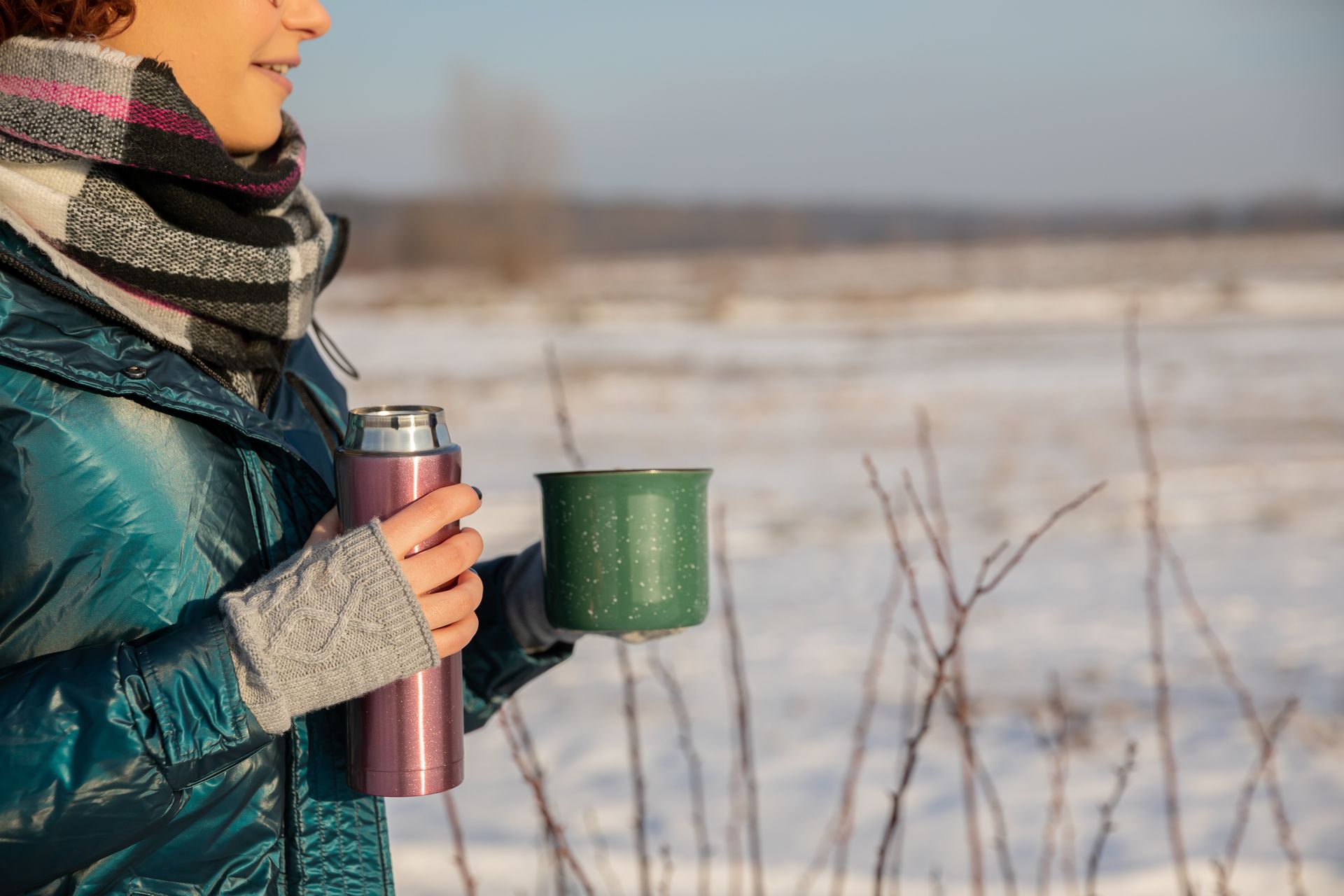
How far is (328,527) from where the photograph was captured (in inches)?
46.3

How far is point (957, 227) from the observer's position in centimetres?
10488

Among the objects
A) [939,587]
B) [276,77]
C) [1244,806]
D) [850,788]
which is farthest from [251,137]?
[939,587]

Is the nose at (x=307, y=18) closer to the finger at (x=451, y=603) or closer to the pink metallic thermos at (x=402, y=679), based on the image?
the pink metallic thermos at (x=402, y=679)

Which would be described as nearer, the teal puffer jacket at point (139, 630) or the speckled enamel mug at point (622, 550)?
the teal puffer jacket at point (139, 630)

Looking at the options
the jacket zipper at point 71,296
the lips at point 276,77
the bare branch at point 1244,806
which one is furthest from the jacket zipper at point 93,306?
the bare branch at point 1244,806

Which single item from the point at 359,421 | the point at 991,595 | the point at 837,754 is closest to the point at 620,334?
the point at 991,595

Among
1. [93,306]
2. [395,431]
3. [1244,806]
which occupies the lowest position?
[1244,806]

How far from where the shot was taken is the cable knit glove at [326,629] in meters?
1.00

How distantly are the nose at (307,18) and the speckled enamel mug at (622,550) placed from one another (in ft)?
1.85

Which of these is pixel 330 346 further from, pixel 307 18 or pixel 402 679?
pixel 402 679

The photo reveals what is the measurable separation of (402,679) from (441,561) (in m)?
0.14

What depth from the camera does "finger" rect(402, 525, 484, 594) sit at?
3.43ft

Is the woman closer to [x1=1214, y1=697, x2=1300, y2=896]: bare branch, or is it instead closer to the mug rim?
the mug rim

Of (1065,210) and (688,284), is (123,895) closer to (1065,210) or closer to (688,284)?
(688,284)
